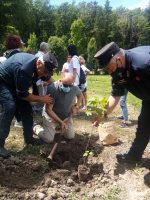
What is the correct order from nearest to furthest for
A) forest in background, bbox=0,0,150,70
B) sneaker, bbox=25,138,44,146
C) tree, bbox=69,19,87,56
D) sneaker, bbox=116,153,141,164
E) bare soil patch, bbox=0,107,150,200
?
bare soil patch, bbox=0,107,150,200
sneaker, bbox=116,153,141,164
sneaker, bbox=25,138,44,146
tree, bbox=69,19,87,56
forest in background, bbox=0,0,150,70

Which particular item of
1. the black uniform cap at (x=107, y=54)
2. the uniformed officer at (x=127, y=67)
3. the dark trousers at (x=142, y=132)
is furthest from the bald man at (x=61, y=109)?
the black uniform cap at (x=107, y=54)

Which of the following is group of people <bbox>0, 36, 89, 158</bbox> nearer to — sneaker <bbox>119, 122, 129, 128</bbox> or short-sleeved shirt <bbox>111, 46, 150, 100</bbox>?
short-sleeved shirt <bbox>111, 46, 150, 100</bbox>

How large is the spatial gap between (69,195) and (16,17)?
1572 inches

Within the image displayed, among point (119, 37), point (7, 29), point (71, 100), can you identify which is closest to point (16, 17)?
point (7, 29)

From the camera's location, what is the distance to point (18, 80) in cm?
575

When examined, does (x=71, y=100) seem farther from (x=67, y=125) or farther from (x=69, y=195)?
(x=69, y=195)

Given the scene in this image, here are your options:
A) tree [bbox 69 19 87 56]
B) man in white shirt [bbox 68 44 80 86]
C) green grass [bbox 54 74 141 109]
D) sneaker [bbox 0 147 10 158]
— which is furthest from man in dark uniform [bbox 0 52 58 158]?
tree [bbox 69 19 87 56]

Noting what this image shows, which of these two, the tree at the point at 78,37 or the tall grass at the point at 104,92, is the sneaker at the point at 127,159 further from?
the tree at the point at 78,37

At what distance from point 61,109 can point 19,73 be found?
154cm

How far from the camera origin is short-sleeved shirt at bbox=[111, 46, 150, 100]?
15.1ft

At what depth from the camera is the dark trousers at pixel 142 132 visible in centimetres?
551

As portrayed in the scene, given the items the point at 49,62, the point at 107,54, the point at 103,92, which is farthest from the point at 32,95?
the point at 103,92

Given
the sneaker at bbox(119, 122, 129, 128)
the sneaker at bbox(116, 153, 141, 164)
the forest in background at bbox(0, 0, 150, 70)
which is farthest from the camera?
the forest in background at bbox(0, 0, 150, 70)

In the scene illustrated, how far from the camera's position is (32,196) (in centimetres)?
491
